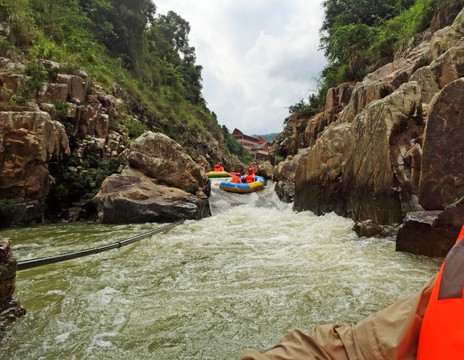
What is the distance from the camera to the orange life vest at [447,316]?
3.33ft

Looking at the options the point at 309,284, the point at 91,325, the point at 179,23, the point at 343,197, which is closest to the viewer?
the point at 91,325

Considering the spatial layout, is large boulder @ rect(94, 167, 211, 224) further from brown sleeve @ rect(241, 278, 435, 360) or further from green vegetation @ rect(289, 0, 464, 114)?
green vegetation @ rect(289, 0, 464, 114)

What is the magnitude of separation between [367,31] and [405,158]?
14.9 m

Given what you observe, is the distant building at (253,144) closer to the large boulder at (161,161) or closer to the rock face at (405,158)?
the rock face at (405,158)

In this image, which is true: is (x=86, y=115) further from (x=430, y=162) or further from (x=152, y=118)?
(x=430, y=162)

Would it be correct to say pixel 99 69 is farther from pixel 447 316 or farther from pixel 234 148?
pixel 234 148

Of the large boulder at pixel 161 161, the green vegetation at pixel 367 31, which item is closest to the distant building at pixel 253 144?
the green vegetation at pixel 367 31

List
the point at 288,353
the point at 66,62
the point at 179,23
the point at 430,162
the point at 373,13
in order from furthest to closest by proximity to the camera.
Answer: the point at 179,23
the point at 373,13
the point at 66,62
the point at 430,162
the point at 288,353

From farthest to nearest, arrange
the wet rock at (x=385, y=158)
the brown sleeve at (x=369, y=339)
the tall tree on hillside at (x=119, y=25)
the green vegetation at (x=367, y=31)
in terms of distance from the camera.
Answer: the tall tree on hillside at (x=119, y=25) < the green vegetation at (x=367, y=31) < the wet rock at (x=385, y=158) < the brown sleeve at (x=369, y=339)

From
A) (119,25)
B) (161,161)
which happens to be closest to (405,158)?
(161,161)

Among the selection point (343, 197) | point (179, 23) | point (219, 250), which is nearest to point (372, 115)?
point (343, 197)

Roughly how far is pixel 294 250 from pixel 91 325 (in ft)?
12.2

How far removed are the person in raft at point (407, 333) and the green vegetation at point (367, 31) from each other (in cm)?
1449

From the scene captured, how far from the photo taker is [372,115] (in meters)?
7.22
